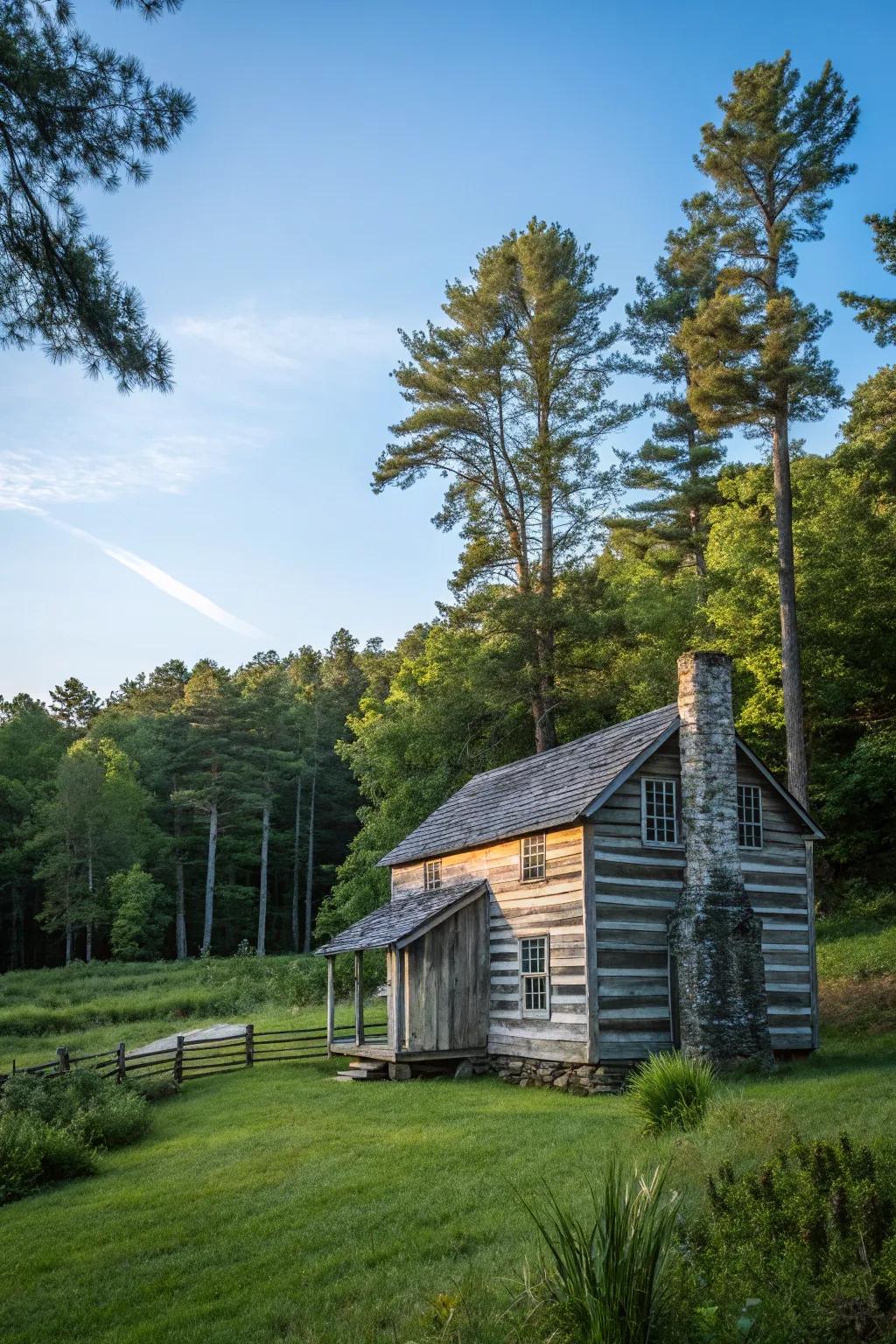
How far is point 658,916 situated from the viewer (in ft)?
61.8

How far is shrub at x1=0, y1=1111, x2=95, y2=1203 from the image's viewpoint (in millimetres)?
13469

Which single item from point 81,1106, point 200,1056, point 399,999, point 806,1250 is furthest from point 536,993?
point 806,1250

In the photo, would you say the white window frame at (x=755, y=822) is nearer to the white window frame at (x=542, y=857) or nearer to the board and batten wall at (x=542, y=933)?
the board and batten wall at (x=542, y=933)

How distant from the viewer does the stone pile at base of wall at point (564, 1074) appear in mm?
17641

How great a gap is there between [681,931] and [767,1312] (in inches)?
470

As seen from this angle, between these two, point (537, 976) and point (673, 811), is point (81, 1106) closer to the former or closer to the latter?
point (537, 976)

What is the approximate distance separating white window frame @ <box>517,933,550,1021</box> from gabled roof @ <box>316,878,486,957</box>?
5.59ft

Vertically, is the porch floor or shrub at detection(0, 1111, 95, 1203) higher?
the porch floor

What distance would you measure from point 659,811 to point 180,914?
4701 centimetres

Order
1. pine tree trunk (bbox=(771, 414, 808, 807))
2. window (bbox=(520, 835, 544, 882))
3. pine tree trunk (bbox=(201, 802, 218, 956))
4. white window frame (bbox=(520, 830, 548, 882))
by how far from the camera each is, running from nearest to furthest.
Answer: white window frame (bbox=(520, 830, 548, 882)) → window (bbox=(520, 835, 544, 882)) → pine tree trunk (bbox=(771, 414, 808, 807)) → pine tree trunk (bbox=(201, 802, 218, 956))

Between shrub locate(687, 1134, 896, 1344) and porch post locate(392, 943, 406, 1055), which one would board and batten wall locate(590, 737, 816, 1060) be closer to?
porch post locate(392, 943, 406, 1055)

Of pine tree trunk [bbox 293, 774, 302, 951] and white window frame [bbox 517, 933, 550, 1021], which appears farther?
pine tree trunk [bbox 293, 774, 302, 951]

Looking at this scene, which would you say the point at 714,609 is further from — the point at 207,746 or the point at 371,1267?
the point at 207,746

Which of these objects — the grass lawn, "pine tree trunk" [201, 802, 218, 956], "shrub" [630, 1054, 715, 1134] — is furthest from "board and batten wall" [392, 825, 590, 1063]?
"pine tree trunk" [201, 802, 218, 956]
